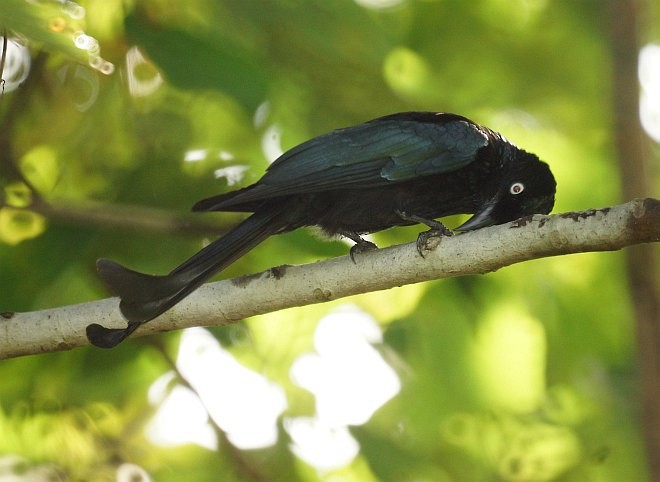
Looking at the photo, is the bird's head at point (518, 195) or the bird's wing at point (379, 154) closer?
the bird's wing at point (379, 154)

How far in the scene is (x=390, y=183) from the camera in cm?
399

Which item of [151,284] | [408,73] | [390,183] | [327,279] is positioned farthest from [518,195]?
[151,284]

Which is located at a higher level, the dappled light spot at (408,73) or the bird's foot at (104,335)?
the dappled light spot at (408,73)

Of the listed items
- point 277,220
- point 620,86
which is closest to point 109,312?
point 277,220

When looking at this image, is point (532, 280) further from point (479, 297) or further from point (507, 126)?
point (507, 126)

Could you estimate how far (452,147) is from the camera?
13.5ft

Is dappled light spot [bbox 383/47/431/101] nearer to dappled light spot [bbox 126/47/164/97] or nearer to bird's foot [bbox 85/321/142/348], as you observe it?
dappled light spot [bbox 126/47/164/97]

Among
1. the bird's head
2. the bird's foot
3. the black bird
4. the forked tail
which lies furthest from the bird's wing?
the bird's foot

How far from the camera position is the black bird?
3.62m

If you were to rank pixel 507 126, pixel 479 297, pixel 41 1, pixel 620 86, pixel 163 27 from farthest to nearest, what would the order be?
pixel 507 126 → pixel 479 297 → pixel 620 86 → pixel 163 27 → pixel 41 1

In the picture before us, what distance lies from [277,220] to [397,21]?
154 cm

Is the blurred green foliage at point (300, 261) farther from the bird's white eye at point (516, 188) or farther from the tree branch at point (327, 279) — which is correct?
the tree branch at point (327, 279)

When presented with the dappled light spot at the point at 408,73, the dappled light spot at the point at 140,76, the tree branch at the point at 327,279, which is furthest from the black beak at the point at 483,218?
the dappled light spot at the point at 140,76

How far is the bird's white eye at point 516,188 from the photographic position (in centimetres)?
418
